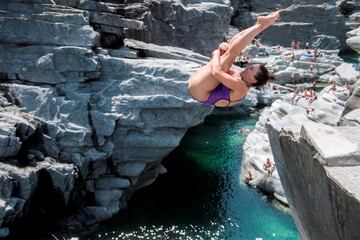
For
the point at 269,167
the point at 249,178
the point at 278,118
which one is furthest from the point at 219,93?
the point at 278,118

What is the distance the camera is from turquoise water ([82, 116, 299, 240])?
17.2 meters

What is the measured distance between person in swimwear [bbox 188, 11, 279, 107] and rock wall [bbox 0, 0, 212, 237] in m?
11.3

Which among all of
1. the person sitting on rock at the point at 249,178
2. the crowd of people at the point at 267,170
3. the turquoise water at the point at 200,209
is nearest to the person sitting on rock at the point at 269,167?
the crowd of people at the point at 267,170

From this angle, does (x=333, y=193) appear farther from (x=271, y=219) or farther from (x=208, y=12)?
(x=208, y=12)

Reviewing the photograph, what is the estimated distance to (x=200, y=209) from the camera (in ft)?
Answer: 62.0

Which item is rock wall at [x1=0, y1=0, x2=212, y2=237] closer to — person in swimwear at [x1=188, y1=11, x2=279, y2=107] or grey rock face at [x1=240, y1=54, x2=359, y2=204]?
grey rock face at [x1=240, y1=54, x2=359, y2=204]

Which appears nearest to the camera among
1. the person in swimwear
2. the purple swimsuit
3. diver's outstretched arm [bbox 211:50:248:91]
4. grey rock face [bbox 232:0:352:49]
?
the person in swimwear

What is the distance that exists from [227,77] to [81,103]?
12298 millimetres

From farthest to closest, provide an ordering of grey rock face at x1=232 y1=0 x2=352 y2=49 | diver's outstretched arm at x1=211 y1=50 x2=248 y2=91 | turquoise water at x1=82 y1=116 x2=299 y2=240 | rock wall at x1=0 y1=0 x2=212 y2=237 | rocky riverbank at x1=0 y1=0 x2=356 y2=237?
grey rock face at x1=232 y1=0 x2=352 y2=49, turquoise water at x1=82 y1=116 x2=299 y2=240, rock wall at x1=0 y1=0 x2=212 y2=237, rocky riverbank at x1=0 y1=0 x2=356 y2=237, diver's outstretched arm at x1=211 y1=50 x2=248 y2=91

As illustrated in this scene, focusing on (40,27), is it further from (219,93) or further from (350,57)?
(350,57)

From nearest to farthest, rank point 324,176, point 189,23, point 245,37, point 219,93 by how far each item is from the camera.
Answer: point 324,176
point 245,37
point 219,93
point 189,23

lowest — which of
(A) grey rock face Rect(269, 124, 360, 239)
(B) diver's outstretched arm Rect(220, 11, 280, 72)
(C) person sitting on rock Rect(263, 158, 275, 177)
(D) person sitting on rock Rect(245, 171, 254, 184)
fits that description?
(D) person sitting on rock Rect(245, 171, 254, 184)

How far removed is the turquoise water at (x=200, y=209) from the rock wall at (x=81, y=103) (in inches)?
51.9

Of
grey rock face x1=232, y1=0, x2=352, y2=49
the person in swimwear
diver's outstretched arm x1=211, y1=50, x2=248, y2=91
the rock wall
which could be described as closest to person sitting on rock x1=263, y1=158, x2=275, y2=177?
the rock wall
